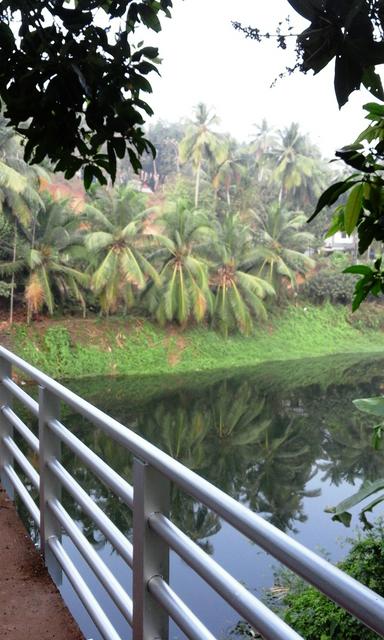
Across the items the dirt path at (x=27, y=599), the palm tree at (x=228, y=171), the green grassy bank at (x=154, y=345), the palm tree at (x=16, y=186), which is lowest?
the green grassy bank at (x=154, y=345)

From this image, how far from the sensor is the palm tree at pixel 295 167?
32375 millimetres

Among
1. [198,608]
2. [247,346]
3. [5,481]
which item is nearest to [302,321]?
[247,346]

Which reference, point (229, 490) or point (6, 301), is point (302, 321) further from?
point (229, 490)

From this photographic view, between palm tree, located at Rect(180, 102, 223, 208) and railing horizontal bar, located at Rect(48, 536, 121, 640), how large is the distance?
27107 mm

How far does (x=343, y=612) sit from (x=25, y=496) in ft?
9.54

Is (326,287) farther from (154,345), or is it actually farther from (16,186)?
(16,186)

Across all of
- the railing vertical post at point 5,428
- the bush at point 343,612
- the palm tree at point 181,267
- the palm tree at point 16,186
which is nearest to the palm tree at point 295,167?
the palm tree at point 181,267

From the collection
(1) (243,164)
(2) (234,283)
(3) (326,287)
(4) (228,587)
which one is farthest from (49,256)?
(4) (228,587)

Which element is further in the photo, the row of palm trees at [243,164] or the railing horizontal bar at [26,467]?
the row of palm trees at [243,164]

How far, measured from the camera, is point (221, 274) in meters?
22.2

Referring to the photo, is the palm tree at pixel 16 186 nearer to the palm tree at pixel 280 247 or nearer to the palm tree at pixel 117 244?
the palm tree at pixel 117 244

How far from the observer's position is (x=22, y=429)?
232 centimetres

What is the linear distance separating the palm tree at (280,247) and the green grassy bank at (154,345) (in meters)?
2.33

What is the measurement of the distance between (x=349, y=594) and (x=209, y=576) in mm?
371
